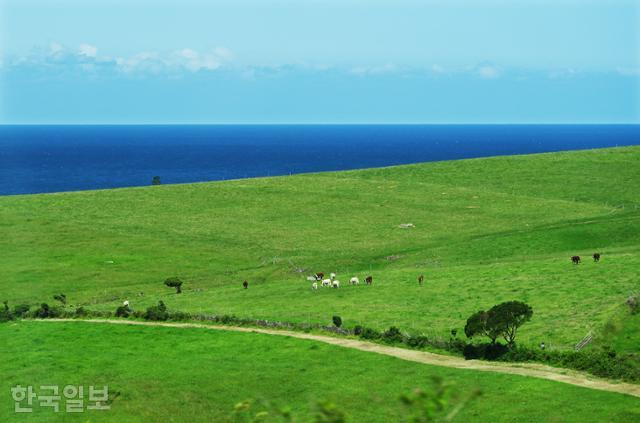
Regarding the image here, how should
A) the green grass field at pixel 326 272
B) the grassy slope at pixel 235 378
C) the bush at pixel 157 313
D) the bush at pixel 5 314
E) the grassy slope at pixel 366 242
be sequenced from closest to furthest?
the grassy slope at pixel 235 378, the green grass field at pixel 326 272, the grassy slope at pixel 366 242, the bush at pixel 157 313, the bush at pixel 5 314

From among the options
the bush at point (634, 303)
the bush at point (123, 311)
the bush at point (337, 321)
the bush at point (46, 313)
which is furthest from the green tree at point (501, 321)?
the bush at point (46, 313)

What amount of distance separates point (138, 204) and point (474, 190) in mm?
52238

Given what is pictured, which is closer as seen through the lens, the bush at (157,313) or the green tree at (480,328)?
the green tree at (480,328)

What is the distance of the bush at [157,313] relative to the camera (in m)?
70.9

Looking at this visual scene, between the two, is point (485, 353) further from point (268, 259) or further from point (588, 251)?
point (268, 259)

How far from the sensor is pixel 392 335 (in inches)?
2389

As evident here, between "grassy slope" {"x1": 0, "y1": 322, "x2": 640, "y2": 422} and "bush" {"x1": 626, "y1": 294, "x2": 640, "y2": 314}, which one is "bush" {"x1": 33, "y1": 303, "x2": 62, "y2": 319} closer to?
"grassy slope" {"x1": 0, "y1": 322, "x2": 640, "y2": 422}

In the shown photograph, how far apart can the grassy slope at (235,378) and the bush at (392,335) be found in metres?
3.51

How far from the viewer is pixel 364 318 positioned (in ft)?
218

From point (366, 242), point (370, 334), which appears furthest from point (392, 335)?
point (366, 242)

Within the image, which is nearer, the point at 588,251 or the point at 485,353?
the point at 485,353

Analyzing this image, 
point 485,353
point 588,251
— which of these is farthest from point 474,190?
point 485,353

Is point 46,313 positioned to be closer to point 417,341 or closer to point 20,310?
point 20,310

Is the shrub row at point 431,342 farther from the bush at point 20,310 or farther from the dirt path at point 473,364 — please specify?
the dirt path at point 473,364
